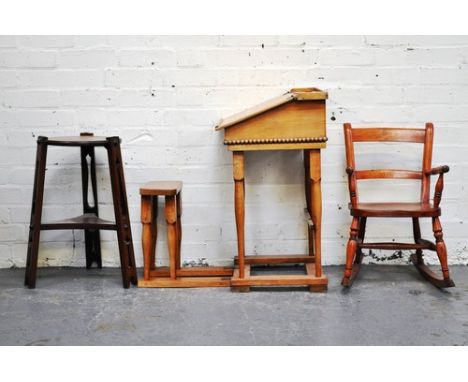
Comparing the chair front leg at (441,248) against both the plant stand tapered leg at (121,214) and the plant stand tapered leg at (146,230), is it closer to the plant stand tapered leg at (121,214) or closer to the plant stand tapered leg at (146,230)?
the plant stand tapered leg at (146,230)

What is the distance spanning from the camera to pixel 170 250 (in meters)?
3.82

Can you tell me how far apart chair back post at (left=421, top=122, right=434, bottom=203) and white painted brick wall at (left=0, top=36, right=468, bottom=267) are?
238 millimetres

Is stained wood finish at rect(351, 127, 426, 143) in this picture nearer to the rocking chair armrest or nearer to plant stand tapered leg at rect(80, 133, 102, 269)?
the rocking chair armrest

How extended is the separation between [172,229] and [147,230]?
0.52 ft

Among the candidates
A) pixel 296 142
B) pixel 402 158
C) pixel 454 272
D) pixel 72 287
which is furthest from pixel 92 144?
pixel 454 272

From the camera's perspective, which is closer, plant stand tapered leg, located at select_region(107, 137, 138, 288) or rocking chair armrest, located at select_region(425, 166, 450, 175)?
rocking chair armrest, located at select_region(425, 166, 450, 175)

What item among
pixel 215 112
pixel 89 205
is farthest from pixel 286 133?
pixel 89 205

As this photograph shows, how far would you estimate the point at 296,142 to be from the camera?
3.55m

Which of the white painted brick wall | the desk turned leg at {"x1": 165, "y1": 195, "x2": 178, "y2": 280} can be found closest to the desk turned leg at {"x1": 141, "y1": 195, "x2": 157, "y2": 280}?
the desk turned leg at {"x1": 165, "y1": 195, "x2": 178, "y2": 280}

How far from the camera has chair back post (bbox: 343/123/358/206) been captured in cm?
378

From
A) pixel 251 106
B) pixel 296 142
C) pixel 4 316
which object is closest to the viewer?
pixel 4 316

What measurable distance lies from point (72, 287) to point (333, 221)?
1749 millimetres

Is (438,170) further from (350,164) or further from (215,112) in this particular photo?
(215,112)
